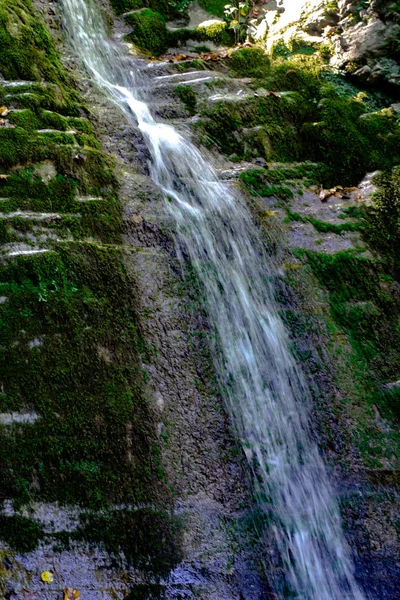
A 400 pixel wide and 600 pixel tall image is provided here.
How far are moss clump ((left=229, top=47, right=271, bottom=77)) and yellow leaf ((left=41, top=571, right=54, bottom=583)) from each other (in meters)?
7.70

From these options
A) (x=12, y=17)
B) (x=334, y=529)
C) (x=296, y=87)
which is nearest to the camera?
(x=334, y=529)

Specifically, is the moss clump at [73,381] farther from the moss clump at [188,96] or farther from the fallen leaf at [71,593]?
the moss clump at [188,96]

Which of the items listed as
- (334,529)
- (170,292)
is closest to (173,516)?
(334,529)

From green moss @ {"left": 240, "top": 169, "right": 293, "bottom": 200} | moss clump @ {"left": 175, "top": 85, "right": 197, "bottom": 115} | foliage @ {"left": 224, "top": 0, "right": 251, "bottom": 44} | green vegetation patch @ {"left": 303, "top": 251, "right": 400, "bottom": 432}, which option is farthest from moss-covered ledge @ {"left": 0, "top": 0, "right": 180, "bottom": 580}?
foliage @ {"left": 224, "top": 0, "right": 251, "bottom": 44}

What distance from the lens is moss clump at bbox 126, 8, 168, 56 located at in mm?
9477

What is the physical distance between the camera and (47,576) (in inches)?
128

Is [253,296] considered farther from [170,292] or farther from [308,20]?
[308,20]

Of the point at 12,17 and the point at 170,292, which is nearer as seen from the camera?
the point at 170,292

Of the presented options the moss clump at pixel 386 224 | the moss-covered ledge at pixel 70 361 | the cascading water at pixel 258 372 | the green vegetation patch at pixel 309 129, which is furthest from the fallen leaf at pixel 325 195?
the moss-covered ledge at pixel 70 361

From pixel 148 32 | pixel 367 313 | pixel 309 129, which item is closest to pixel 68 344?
pixel 367 313

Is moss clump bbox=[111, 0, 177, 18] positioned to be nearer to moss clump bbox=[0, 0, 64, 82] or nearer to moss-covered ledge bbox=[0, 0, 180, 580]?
moss clump bbox=[0, 0, 64, 82]

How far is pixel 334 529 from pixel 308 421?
34.9 inches

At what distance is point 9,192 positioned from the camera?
457 cm

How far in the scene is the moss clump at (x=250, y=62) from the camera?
8.48 m
